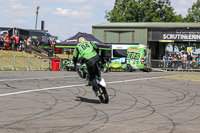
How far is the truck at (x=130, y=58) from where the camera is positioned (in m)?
30.1

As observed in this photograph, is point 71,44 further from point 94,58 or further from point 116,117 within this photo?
point 116,117

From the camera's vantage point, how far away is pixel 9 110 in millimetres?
7566

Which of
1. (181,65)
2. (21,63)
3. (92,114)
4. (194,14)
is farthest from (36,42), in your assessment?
(194,14)

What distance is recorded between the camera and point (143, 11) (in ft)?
218

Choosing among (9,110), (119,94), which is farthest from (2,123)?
(119,94)

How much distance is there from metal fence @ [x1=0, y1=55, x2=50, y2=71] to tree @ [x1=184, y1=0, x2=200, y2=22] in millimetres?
48225

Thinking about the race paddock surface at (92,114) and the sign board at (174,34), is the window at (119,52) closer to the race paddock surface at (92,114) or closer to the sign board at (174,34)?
the sign board at (174,34)

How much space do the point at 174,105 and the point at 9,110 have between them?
4123mm

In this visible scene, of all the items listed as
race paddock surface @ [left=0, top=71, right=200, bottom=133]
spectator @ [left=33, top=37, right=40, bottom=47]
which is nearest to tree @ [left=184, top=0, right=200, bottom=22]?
spectator @ [left=33, top=37, right=40, bottom=47]

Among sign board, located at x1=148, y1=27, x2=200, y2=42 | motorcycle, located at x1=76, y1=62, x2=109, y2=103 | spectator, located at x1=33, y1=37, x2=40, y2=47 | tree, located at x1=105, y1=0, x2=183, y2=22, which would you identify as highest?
tree, located at x1=105, y1=0, x2=183, y2=22

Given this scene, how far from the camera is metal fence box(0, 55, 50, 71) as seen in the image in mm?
24359

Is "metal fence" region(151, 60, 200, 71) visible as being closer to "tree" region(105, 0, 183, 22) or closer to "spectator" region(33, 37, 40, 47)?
"spectator" region(33, 37, 40, 47)

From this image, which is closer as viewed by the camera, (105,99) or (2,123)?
(2,123)

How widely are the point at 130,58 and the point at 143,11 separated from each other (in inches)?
1484
